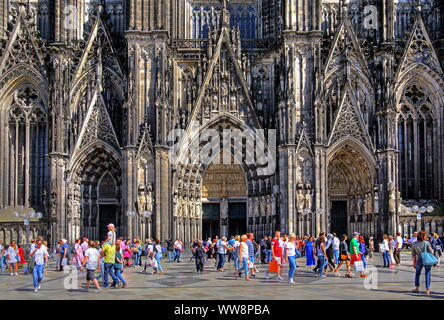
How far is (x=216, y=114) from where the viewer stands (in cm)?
4431

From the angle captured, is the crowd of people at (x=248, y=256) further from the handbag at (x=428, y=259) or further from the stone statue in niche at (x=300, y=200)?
the stone statue in niche at (x=300, y=200)

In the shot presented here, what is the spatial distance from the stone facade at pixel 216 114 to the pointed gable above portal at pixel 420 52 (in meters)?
0.09

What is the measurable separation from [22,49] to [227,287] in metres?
28.3

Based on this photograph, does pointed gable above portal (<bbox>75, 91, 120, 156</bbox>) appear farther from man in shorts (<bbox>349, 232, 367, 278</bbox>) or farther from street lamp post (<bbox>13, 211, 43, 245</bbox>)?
man in shorts (<bbox>349, 232, 367, 278</bbox>)

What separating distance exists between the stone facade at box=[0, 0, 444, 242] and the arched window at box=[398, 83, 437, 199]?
92mm

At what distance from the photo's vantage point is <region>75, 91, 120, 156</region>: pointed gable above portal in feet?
143

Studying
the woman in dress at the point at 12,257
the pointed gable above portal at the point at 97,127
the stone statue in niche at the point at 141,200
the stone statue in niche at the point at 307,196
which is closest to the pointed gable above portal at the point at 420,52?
the stone statue in niche at the point at 307,196

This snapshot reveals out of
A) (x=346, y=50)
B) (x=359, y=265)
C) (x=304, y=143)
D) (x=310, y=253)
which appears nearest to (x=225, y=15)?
(x=346, y=50)

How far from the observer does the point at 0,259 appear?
1271 inches

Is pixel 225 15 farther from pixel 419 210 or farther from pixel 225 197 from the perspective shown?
pixel 419 210

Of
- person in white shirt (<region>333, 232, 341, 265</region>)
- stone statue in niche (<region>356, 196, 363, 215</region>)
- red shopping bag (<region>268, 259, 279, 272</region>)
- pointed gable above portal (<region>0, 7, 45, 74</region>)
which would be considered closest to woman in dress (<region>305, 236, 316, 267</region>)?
person in white shirt (<region>333, 232, 341, 265</region>)

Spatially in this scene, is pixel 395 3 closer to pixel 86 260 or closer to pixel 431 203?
pixel 431 203

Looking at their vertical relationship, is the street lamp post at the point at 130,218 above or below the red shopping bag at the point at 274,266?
above

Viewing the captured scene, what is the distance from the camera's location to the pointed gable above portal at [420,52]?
43906mm
